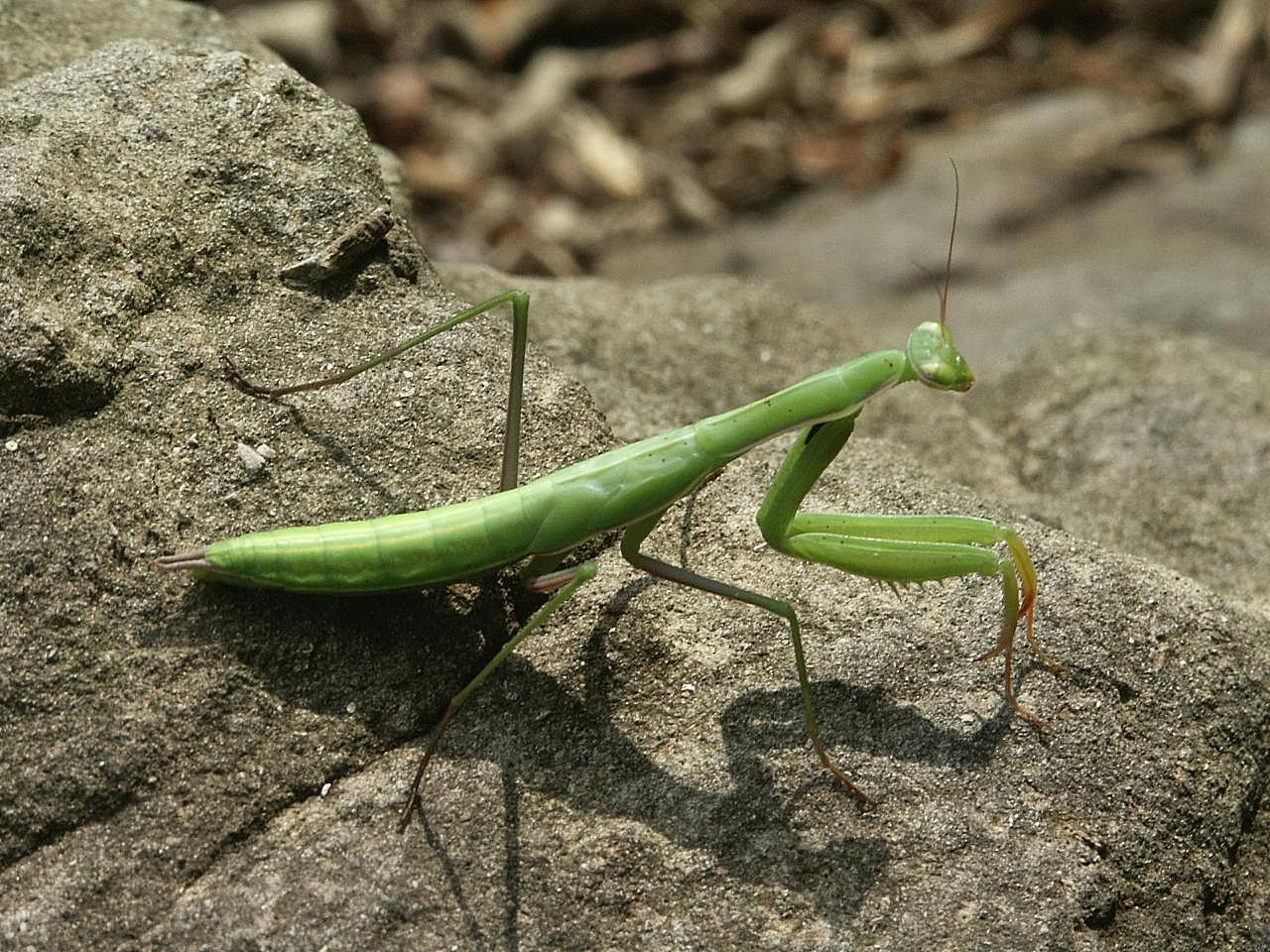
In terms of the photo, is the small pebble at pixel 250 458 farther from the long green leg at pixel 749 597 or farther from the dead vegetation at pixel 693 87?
the dead vegetation at pixel 693 87

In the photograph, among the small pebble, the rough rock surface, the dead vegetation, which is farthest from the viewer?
the dead vegetation

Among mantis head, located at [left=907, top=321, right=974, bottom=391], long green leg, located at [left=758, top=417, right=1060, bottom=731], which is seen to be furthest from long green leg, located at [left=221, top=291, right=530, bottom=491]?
mantis head, located at [left=907, top=321, right=974, bottom=391]

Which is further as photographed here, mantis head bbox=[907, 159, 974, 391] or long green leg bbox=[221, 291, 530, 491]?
long green leg bbox=[221, 291, 530, 491]

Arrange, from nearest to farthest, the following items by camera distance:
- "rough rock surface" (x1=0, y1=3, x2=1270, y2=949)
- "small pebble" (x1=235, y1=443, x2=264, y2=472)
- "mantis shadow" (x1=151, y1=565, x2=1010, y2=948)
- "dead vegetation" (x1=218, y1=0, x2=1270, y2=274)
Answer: "rough rock surface" (x1=0, y1=3, x2=1270, y2=949) < "mantis shadow" (x1=151, y1=565, x2=1010, y2=948) < "small pebble" (x1=235, y1=443, x2=264, y2=472) < "dead vegetation" (x1=218, y1=0, x2=1270, y2=274)

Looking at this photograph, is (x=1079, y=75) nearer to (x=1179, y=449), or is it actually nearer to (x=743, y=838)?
(x=1179, y=449)

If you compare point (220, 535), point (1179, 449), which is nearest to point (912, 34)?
point (1179, 449)

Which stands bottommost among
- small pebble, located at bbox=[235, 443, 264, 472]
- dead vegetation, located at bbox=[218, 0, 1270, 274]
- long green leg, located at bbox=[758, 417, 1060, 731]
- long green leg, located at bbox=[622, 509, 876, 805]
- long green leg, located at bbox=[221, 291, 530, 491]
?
dead vegetation, located at bbox=[218, 0, 1270, 274]

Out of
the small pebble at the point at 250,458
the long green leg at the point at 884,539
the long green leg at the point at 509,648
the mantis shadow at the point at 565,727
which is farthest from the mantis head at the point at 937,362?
the small pebble at the point at 250,458

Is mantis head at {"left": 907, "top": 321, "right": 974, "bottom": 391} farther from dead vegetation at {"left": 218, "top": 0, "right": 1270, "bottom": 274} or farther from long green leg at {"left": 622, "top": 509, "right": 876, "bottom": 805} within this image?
dead vegetation at {"left": 218, "top": 0, "right": 1270, "bottom": 274}
